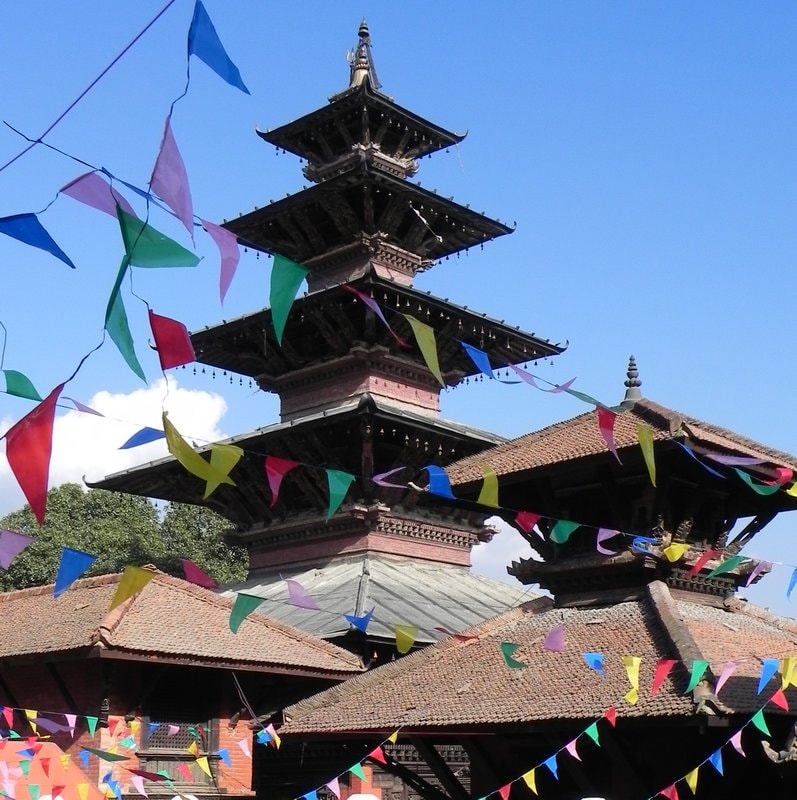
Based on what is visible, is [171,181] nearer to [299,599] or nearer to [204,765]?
[299,599]

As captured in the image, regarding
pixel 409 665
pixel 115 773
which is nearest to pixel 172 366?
pixel 409 665

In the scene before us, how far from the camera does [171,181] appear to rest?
5664 mm

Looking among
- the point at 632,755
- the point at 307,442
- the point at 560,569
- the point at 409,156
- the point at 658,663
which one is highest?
the point at 409,156

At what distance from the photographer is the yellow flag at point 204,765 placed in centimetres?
1418

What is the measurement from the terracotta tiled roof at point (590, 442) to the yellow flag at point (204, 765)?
5.00m

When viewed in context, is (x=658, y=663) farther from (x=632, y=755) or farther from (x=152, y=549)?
(x=152, y=549)

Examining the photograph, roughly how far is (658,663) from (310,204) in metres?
15.3

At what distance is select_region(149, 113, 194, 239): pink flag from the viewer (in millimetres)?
5598

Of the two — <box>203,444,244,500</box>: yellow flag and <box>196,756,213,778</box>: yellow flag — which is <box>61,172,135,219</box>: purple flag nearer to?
<box>203,444,244,500</box>: yellow flag

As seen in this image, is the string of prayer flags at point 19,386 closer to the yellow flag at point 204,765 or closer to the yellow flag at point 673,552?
the yellow flag at point 673,552

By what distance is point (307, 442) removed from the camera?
20.9m

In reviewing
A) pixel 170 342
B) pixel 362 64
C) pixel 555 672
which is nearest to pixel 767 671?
pixel 555 672

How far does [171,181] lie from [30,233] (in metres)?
0.78

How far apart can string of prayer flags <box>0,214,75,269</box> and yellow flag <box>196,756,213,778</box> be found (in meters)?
10.1
